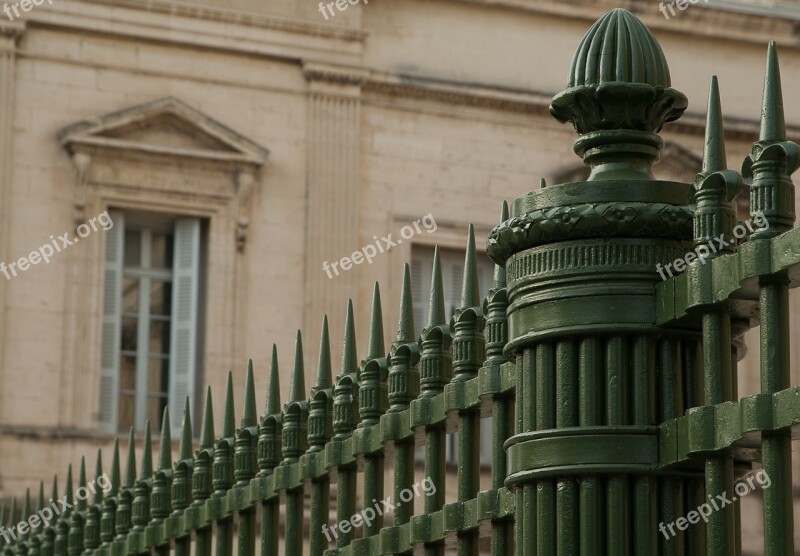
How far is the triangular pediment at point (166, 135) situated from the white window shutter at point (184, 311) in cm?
85

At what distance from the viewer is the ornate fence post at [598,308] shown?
12.7ft

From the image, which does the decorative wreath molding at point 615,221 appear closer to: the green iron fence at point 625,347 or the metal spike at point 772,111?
the green iron fence at point 625,347

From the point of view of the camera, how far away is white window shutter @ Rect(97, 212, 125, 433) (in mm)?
23047

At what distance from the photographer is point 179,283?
23.7 metres

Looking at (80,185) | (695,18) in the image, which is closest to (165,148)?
(80,185)

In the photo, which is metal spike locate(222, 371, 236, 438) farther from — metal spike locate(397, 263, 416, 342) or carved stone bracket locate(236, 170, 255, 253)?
carved stone bracket locate(236, 170, 255, 253)

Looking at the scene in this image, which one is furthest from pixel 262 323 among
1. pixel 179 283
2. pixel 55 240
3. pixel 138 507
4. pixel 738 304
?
pixel 738 304

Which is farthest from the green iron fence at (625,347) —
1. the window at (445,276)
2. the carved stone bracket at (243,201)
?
the window at (445,276)

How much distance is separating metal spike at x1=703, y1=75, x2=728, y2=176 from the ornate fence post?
0.45 feet

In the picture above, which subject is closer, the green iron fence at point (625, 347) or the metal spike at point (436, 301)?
the green iron fence at point (625, 347)

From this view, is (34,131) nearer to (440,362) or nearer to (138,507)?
(138,507)

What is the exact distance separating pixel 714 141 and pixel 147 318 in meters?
20.0

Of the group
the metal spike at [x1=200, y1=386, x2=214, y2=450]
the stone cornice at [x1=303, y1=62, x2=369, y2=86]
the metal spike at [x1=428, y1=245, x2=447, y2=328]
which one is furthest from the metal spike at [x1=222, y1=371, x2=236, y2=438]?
the stone cornice at [x1=303, y1=62, x2=369, y2=86]

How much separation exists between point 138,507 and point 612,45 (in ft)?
11.0
